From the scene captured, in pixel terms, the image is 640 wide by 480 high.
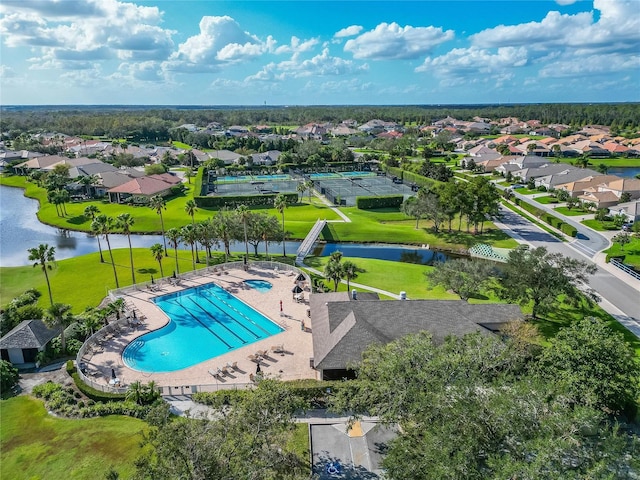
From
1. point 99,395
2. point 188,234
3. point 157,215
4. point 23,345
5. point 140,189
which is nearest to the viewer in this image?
point 99,395

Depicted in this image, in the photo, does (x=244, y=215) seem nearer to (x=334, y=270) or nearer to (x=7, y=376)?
(x=334, y=270)

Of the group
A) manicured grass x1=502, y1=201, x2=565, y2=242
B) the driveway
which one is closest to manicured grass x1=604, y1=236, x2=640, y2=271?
manicured grass x1=502, y1=201, x2=565, y2=242

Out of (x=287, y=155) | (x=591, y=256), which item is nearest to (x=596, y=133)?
(x=287, y=155)

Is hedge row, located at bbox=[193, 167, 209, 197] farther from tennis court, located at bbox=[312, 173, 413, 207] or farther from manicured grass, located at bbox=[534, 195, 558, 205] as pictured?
manicured grass, located at bbox=[534, 195, 558, 205]

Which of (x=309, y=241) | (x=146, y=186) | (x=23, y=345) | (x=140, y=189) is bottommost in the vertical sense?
(x=23, y=345)

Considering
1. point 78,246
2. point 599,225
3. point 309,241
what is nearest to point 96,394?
point 309,241

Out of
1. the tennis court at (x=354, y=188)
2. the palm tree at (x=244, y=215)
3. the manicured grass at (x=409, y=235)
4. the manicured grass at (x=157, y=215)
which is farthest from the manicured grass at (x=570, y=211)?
the palm tree at (x=244, y=215)
